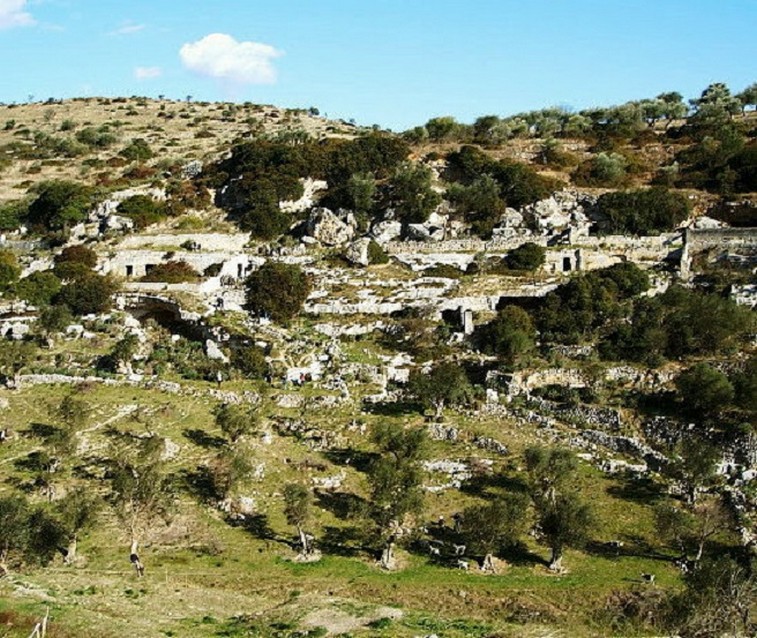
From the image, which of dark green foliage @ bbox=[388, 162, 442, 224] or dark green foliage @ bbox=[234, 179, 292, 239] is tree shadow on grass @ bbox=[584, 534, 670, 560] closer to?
dark green foliage @ bbox=[388, 162, 442, 224]

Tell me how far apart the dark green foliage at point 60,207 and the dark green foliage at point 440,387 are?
48863 millimetres

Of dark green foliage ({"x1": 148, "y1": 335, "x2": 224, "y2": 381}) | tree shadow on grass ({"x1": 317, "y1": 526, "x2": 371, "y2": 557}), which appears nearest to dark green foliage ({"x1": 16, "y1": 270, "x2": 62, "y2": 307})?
dark green foliage ({"x1": 148, "y1": 335, "x2": 224, "y2": 381})

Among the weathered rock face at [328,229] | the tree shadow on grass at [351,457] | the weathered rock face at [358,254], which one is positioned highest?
the weathered rock face at [328,229]

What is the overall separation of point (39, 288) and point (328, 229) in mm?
24589

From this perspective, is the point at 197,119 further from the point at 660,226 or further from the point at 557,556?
the point at 557,556

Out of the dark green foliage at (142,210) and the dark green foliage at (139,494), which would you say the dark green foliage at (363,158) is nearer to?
the dark green foliage at (142,210)

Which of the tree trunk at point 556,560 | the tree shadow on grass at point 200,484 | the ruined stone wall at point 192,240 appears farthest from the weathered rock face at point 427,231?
the tree trunk at point 556,560

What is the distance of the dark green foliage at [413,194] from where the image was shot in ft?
245

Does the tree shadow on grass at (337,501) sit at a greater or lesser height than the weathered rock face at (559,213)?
lesser

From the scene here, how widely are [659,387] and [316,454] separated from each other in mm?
19380

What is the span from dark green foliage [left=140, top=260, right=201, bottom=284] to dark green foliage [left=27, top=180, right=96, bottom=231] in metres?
17.5

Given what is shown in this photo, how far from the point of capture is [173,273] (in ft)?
214

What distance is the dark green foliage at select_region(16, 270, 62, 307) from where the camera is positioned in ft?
194

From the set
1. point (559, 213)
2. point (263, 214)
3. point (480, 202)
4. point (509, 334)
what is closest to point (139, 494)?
point (509, 334)
